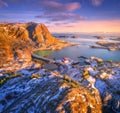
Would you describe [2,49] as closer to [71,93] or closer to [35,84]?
[35,84]

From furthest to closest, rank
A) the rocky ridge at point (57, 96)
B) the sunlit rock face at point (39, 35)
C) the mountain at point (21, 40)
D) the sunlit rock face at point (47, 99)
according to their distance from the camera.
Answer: the sunlit rock face at point (39, 35) → the mountain at point (21, 40) → the rocky ridge at point (57, 96) → the sunlit rock face at point (47, 99)

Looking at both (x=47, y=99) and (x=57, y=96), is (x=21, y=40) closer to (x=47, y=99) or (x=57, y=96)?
(x=47, y=99)

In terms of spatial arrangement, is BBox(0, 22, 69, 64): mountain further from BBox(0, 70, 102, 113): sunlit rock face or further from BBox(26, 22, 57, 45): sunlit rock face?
BBox(0, 70, 102, 113): sunlit rock face

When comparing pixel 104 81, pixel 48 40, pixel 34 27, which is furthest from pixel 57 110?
pixel 34 27

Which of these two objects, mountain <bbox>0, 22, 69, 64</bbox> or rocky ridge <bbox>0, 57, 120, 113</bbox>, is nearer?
rocky ridge <bbox>0, 57, 120, 113</bbox>

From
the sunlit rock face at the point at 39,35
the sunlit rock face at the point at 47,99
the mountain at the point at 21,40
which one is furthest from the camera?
the sunlit rock face at the point at 39,35

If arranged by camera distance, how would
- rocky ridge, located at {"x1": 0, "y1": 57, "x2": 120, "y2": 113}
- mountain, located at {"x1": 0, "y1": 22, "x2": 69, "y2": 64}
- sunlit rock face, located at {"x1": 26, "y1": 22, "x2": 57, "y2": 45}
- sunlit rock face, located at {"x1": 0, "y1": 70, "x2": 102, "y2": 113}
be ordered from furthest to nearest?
sunlit rock face, located at {"x1": 26, "y1": 22, "x2": 57, "y2": 45} → mountain, located at {"x1": 0, "y1": 22, "x2": 69, "y2": 64} → rocky ridge, located at {"x1": 0, "y1": 57, "x2": 120, "y2": 113} → sunlit rock face, located at {"x1": 0, "y1": 70, "x2": 102, "y2": 113}

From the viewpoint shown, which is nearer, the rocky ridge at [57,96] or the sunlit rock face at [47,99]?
the sunlit rock face at [47,99]

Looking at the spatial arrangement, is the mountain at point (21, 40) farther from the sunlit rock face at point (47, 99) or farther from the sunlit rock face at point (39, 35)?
the sunlit rock face at point (47, 99)

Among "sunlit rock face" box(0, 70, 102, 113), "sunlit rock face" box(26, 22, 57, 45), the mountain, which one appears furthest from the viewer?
"sunlit rock face" box(26, 22, 57, 45)

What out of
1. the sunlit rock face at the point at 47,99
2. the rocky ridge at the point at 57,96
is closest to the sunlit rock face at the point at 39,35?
the rocky ridge at the point at 57,96

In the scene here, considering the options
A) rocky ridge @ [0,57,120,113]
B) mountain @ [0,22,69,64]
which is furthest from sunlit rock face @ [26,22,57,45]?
rocky ridge @ [0,57,120,113]
